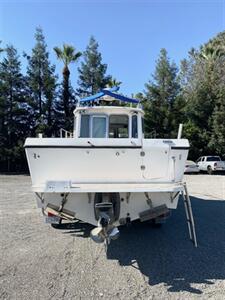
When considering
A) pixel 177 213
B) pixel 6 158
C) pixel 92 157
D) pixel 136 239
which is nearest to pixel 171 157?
pixel 92 157

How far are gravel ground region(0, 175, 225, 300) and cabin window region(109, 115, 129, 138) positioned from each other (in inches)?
85.1

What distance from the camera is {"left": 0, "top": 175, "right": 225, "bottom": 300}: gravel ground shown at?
4043mm

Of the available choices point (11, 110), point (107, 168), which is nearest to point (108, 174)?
point (107, 168)

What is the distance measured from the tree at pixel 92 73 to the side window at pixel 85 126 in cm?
2367

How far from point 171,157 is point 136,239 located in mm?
1934

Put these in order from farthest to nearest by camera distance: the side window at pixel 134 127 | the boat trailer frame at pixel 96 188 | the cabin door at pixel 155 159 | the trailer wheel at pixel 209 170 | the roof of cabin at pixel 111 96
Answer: the trailer wheel at pixel 209 170, the roof of cabin at pixel 111 96, the side window at pixel 134 127, the cabin door at pixel 155 159, the boat trailer frame at pixel 96 188

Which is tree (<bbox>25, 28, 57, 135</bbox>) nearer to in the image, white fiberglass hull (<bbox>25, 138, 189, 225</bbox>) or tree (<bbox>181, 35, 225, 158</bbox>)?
tree (<bbox>181, 35, 225, 158</bbox>)

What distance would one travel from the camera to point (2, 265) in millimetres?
4801

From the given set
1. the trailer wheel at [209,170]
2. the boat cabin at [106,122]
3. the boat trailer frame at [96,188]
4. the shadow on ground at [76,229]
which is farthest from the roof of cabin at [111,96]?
the trailer wheel at [209,170]

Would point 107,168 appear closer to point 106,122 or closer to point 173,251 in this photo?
point 173,251

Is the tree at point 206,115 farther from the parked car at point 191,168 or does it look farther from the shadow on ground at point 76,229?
the shadow on ground at point 76,229

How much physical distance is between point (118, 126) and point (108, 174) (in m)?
2.13

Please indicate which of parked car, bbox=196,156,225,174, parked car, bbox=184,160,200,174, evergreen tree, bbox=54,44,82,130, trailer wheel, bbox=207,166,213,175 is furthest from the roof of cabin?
evergreen tree, bbox=54,44,82,130

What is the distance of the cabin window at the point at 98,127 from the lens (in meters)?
7.32
